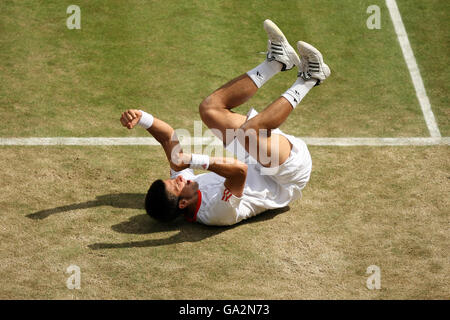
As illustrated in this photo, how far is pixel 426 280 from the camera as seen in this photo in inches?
256

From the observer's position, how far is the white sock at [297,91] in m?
7.36

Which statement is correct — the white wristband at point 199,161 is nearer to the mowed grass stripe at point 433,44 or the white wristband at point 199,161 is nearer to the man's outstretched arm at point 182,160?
the man's outstretched arm at point 182,160

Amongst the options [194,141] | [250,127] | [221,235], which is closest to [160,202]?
[221,235]

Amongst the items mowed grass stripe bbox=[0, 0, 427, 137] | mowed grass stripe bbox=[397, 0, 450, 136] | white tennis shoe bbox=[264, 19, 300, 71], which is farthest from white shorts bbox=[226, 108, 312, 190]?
mowed grass stripe bbox=[397, 0, 450, 136]

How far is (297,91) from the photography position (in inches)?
293

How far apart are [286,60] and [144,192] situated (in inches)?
87.8

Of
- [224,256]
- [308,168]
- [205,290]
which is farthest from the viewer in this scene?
[308,168]

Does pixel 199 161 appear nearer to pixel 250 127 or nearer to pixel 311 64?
pixel 250 127

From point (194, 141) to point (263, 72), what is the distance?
1.59 meters

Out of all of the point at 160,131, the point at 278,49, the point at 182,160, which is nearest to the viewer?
the point at 182,160

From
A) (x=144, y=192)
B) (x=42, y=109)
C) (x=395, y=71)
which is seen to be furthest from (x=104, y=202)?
(x=395, y=71)

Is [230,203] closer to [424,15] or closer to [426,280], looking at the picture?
[426,280]

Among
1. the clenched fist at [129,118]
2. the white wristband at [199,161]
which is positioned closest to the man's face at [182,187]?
the white wristband at [199,161]

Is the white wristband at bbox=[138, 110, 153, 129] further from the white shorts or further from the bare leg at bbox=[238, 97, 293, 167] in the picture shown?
the white shorts
